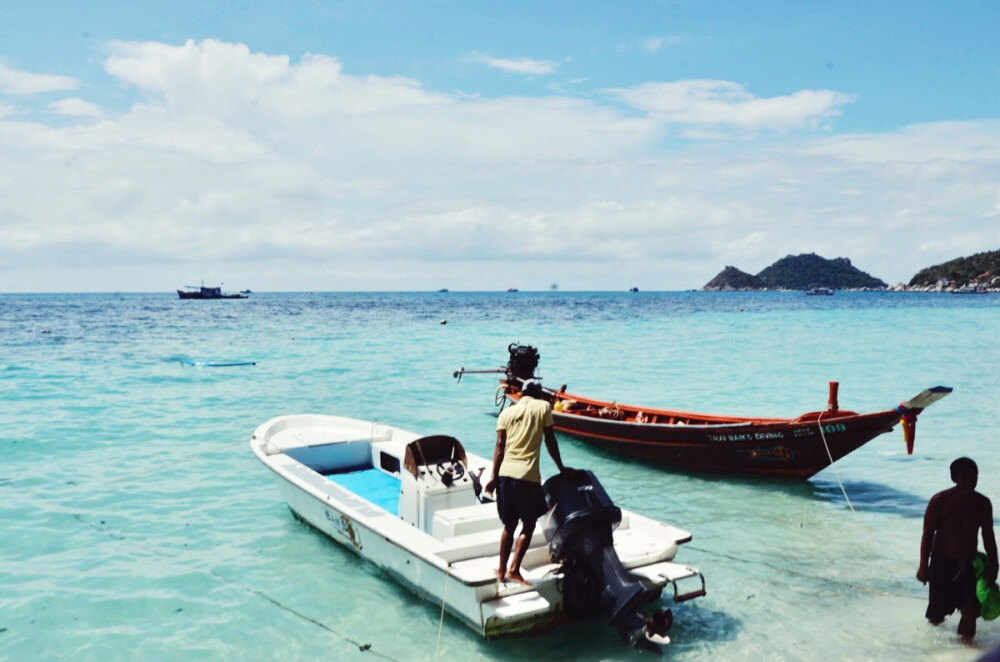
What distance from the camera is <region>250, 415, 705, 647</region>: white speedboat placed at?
21.1 feet

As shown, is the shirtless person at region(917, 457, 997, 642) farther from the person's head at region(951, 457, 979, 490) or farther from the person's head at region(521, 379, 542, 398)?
the person's head at region(521, 379, 542, 398)

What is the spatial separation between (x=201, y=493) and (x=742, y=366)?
26383mm

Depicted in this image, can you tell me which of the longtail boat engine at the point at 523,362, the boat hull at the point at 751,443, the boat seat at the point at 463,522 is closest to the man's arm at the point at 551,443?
the longtail boat engine at the point at 523,362

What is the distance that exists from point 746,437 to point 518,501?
6983mm

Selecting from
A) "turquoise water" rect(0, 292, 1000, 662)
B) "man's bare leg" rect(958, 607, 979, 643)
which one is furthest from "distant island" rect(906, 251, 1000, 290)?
"man's bare leg" rect(958, 607, 979, 643)

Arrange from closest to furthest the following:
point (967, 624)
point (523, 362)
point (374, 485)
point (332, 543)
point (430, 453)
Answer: point (523, 362)
point (967, 624)
point (430, 453)
point (332, 543)
point (374, 485)

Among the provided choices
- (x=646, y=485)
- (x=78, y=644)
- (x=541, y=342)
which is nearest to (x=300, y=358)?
(x=541, y=342)

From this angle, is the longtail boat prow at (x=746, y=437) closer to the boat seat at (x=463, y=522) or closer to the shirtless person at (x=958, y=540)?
the shirtless person at (x=958, y=540)

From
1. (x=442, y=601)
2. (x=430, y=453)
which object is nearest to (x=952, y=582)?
(x=442, y=601)

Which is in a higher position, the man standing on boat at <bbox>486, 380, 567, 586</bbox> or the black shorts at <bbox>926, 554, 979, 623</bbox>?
the man standing on boat at <bbox>486, 380, 567, 586</bbox>

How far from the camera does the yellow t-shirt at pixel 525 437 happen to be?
254 inches

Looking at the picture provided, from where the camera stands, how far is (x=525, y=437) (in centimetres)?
646

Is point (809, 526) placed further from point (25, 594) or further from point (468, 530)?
point (25, 594)

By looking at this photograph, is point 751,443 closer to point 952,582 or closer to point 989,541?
point 952,582
